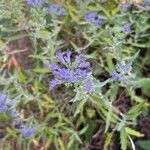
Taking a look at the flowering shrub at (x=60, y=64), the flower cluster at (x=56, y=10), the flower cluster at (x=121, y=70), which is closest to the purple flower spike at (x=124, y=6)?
the flowering shrub at (x=60, y=64)

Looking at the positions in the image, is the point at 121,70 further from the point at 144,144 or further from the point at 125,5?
the point at 144,144

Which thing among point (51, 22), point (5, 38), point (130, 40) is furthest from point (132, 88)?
point (5, 38)

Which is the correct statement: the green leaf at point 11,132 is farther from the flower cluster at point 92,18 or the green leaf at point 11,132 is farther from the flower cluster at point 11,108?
the flower cluster at point 92,18

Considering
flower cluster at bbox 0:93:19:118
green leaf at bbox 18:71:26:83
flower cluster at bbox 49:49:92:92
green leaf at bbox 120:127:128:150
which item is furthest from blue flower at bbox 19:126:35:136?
flower cluster at bbox 49:49:92:92

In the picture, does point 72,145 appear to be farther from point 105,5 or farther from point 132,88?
point 105,5

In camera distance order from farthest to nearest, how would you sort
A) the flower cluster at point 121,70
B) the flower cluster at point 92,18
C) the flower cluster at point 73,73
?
the flower cluster at point 92,18
the flower cluster at point 121,70
the flower cluster at point 73,73

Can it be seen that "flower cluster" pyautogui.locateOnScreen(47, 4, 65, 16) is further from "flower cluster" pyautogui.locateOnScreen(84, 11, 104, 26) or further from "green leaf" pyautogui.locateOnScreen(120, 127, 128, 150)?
"green leaf" pyautogui.locateOnScreen(120, 127, 128, 150)

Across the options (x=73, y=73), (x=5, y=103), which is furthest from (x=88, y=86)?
(x=5, y=103)
